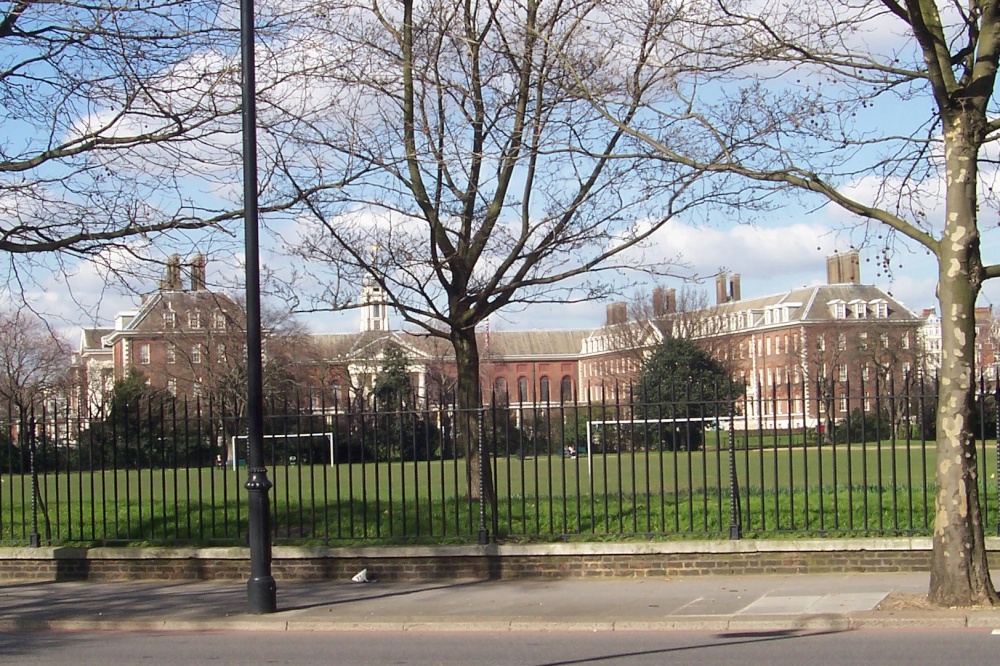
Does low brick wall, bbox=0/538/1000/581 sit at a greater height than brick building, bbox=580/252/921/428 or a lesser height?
lesser

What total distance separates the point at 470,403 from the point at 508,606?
3793 millimetres

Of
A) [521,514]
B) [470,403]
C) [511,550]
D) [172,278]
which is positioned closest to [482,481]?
[511,550]

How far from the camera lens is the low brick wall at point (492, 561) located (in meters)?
12.0

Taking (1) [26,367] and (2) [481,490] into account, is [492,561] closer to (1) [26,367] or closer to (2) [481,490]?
(2) [481,490]

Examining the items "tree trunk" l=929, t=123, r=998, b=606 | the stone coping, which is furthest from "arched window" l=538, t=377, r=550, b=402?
"tree trunk" l=929, t=123, r=998, b=606

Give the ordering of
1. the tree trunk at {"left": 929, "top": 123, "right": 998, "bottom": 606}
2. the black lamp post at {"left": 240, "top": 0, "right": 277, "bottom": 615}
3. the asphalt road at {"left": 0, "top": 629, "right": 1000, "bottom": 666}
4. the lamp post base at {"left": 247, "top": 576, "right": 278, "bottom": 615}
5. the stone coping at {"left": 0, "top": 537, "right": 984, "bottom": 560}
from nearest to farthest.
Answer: the asphalt road at {"left": 0, "top": 629, "right": 1000, "bottom": 666}
the tree trunk at {"left": 929, "top": 123, "right": 998, "bottom": 606}
the black lamp post at {"left": 240, "top": 0, "right": 277, "bottom": 615}
the lamp post base at {"left": 247, "top": 576, "right": 278, "bottom": 615}
the stone coping at {"left": 0, "top": 537, "right": 984, "bottom": 560}

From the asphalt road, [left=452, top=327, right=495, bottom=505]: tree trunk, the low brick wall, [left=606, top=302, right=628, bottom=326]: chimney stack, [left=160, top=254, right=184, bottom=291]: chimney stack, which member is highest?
[left=606, top=302, right=628, bottom=326]: chimney stack

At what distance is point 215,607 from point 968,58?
8.99m

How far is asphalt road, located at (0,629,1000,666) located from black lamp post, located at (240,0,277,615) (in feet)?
2.04

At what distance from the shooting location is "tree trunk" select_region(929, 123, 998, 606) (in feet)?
31.7

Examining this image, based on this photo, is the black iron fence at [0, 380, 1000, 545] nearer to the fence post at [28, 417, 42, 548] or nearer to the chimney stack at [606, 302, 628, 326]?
the fence post at [28, 417, 42, 548]

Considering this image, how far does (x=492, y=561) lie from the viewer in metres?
12.6

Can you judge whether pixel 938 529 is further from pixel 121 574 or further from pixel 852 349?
pixel 852 349

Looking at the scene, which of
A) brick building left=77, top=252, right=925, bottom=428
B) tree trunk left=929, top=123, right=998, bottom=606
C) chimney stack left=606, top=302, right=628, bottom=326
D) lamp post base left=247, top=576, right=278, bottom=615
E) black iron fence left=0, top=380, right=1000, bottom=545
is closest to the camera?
tree trunk left=929, top=123, right=998, bottom=606
